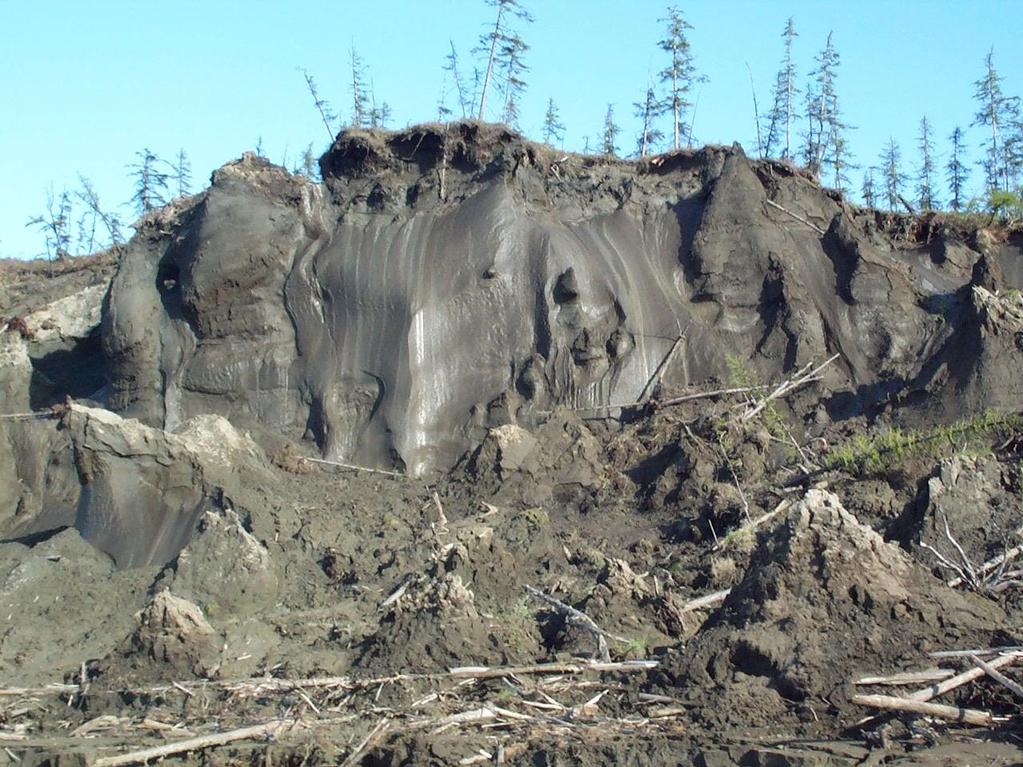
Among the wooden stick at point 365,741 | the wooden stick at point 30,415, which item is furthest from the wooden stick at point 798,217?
the wooden stick at point 365,741

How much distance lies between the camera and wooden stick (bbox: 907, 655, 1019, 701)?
19.2 feet

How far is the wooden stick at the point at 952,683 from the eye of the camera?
5.85 meters

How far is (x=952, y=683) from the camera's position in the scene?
19.3 ft

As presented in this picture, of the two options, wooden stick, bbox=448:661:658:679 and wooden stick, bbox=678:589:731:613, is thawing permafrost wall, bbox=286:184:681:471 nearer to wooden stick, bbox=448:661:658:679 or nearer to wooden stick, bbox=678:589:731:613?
wooden stick, bbox=678:589:731:613

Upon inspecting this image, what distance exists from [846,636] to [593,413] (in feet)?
23.3

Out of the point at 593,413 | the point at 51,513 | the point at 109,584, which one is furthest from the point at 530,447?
the point at 51,513

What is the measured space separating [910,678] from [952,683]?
0.20 metres

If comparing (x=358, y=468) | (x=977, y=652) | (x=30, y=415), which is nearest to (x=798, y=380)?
(x=358, y=468)

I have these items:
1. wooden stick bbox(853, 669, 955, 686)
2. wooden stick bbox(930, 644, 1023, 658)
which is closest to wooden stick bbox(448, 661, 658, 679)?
wooden stick bbox(853, 669, 955, 686)

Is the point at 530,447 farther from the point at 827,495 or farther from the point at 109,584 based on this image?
the point at 827,495

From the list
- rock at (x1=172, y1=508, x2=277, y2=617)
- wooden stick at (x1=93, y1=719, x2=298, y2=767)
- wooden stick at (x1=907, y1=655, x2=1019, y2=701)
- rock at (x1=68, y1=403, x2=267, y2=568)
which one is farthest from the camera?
rock at (x1=68, y1=403, x2=267, y2=568)

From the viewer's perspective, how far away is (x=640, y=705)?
6.29 metres

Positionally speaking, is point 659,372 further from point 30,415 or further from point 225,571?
point 30,415

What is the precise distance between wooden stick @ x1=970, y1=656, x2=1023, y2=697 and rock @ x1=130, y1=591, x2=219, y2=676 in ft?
15.0
